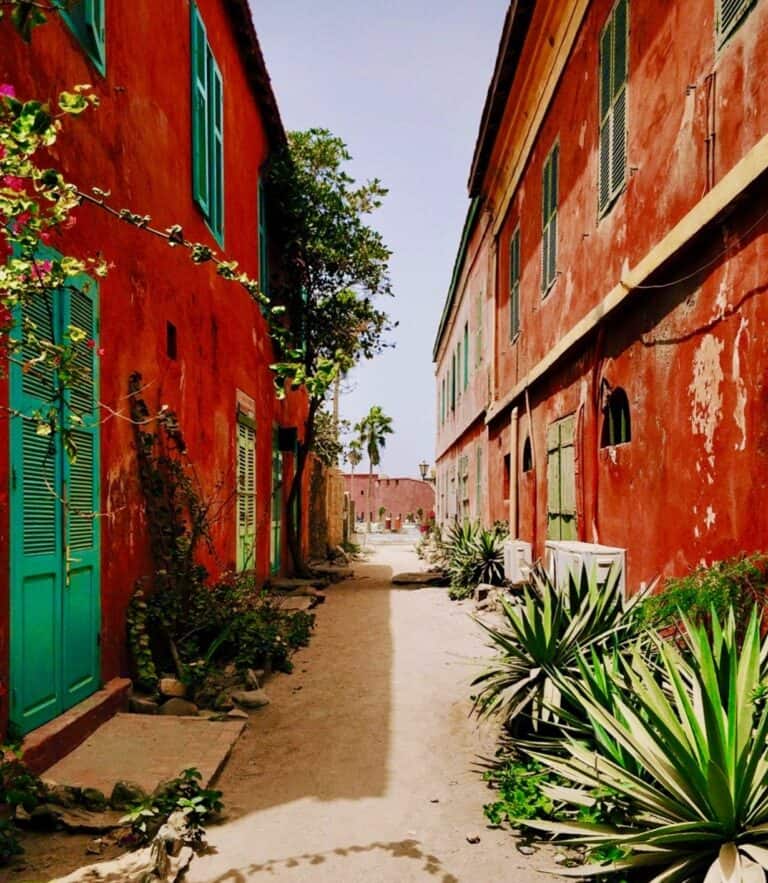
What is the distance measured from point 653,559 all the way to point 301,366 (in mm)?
3098

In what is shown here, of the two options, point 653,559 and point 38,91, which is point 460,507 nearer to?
point 653,559

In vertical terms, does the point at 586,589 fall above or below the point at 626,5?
below

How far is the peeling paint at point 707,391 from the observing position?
4051 millimetres

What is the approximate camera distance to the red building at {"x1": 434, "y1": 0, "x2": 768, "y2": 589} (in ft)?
12.4

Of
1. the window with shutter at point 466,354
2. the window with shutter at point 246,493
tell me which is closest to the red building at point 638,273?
the window with shutter at point 246,493

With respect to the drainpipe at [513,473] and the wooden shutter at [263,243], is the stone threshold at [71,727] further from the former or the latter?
the wooden shutter at [263,243]

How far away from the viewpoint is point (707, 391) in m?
4.18

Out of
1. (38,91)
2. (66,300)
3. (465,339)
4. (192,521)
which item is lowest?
(192,521)

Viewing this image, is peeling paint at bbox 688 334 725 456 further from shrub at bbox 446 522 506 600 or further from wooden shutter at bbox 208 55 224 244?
shrub at bbox 446 522 506 600

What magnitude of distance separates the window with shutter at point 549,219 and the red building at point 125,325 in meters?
3.67

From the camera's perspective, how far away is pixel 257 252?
10.5 meters

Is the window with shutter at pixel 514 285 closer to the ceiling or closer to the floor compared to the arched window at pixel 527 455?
closer to the ceiling

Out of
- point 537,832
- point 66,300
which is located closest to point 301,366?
point 66,300

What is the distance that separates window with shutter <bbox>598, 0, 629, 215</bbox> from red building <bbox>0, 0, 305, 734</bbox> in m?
3.68
